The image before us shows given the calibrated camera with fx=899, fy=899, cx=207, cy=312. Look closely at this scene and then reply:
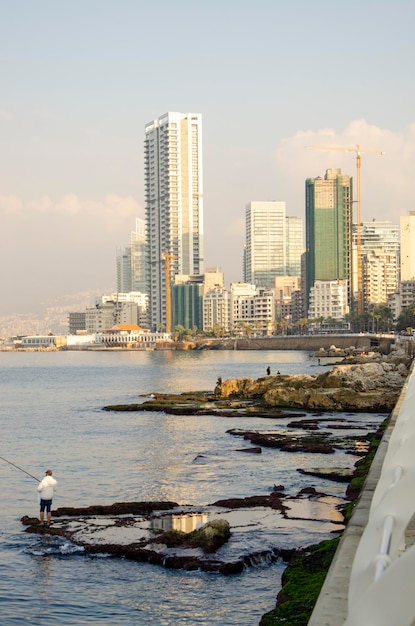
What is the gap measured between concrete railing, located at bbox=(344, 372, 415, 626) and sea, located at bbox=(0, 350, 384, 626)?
28.3 feet

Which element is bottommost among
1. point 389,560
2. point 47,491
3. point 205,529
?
point 205,529

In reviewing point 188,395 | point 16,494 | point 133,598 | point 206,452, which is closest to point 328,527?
point 133,598

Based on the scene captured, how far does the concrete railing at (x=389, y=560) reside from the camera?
5.41 metres

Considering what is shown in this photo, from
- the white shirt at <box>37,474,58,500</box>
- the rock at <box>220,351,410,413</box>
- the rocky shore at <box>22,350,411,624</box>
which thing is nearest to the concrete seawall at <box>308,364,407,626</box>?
the rocky shore at <box>22,350,411,624</box>

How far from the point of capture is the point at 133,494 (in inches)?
1125

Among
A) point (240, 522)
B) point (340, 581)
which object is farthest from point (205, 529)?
point (340, 581)

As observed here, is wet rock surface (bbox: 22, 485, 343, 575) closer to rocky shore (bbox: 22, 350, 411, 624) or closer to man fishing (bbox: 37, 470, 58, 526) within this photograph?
rocky shore (bbox: 22, 350, 411, 624)

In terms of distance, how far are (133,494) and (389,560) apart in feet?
74.3

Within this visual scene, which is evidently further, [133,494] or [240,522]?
[133,494]

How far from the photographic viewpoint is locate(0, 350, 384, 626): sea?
16688mm

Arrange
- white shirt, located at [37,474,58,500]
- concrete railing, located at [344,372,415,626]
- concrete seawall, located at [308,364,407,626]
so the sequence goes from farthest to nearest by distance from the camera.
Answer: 1. white shirt, located at [37,474,58,500]
2. concrete seawall, located at [308,364,407,626]
3. concrete railing, located at [344,372,415,626]

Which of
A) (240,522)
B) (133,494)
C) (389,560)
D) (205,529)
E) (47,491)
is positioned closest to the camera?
(389,560)

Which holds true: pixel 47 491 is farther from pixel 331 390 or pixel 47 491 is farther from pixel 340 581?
pixel 331 390

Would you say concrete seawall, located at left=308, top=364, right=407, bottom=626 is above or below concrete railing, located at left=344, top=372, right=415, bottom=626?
below
